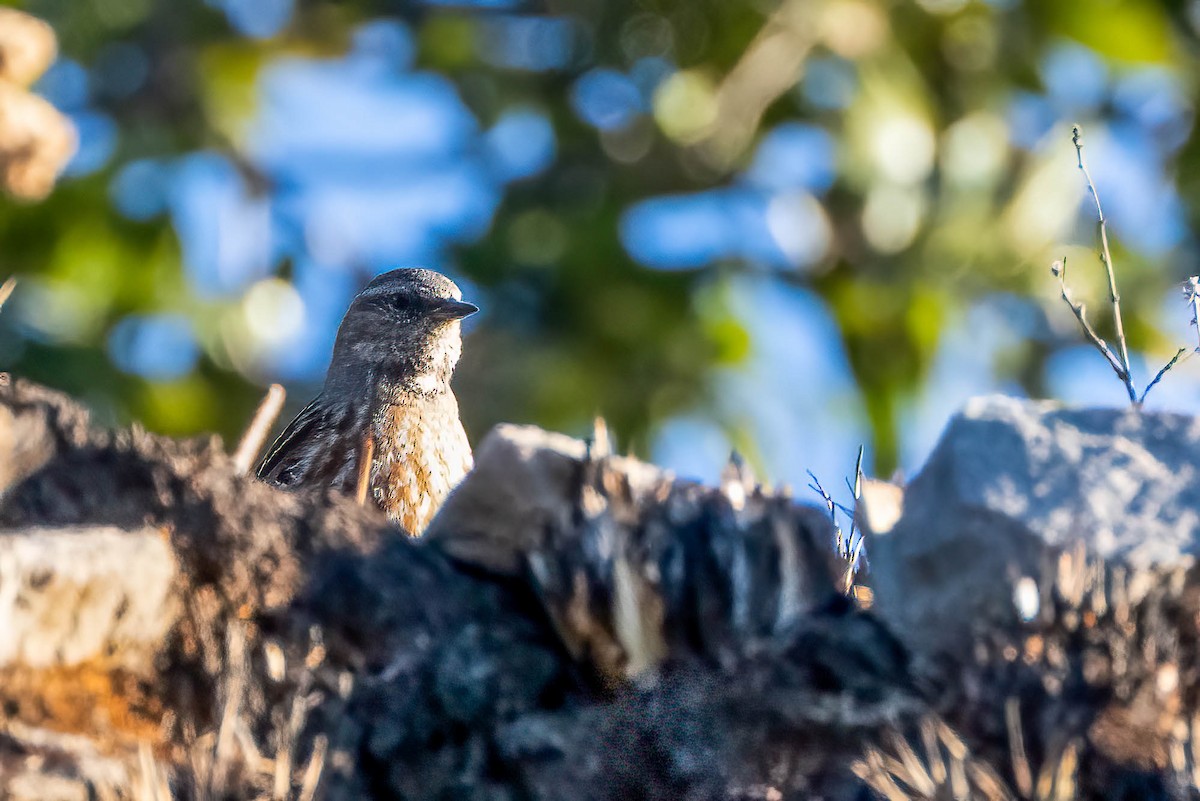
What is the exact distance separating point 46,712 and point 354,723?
463 mm

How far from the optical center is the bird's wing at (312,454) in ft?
19.5

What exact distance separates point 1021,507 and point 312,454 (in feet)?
12.6

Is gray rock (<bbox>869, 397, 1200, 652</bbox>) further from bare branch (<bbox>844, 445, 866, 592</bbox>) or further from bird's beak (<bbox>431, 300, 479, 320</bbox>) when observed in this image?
bird's beak (<bbox>431, 300, 479, 320</bbox>)

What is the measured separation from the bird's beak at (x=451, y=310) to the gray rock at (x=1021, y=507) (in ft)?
13.9

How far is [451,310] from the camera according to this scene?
6.96 m

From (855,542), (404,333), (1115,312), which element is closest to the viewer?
(1115,312)

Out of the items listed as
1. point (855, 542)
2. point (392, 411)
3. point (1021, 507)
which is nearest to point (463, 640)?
point (1021, 507)

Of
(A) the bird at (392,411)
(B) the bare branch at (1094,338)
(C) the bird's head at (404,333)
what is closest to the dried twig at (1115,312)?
(B) the bare branch at (1094,338)

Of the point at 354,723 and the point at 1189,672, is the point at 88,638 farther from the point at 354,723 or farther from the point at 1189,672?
the point at 1189,672

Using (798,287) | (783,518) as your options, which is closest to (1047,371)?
(798,287)

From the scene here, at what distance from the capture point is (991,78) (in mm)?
12094

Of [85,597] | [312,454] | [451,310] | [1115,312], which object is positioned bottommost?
[85,597]

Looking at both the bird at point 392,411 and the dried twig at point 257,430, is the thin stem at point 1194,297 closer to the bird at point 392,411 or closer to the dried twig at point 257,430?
the dried twig at point 257,430

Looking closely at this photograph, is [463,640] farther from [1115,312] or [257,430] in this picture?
[1115,312]
